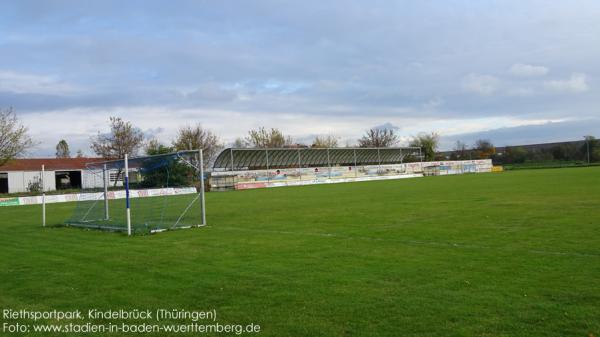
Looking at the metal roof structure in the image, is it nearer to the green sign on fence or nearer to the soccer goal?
the green sign on fence

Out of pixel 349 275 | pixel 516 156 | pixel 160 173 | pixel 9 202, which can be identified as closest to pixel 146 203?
pixel 160 173

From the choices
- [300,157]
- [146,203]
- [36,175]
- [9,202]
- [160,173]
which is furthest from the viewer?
[300,157]

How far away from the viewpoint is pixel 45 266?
1073 centimetres

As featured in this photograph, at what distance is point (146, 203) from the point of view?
92.2 ft

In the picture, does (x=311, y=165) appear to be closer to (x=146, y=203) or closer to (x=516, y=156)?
(x=516, y=156)

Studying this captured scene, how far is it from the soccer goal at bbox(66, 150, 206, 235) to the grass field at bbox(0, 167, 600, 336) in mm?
2206

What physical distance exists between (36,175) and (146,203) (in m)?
41.6

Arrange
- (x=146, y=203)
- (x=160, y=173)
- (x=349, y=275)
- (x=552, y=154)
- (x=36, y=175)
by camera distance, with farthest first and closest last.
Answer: (x=552, y=154), (x=36, y=175), (x=146, y=203), (x=160, y=173), (x=349, y=275)

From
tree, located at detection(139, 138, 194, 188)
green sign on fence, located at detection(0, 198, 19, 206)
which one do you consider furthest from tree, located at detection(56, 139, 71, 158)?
tree, located at detection(139, 138, 194, 188)

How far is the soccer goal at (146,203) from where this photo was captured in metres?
18.4

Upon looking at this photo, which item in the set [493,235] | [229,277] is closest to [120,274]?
[229,277]

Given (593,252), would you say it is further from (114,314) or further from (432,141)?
(432,141)

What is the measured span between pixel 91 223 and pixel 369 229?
11.9 metres

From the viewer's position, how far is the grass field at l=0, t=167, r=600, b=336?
6125 millimetres
